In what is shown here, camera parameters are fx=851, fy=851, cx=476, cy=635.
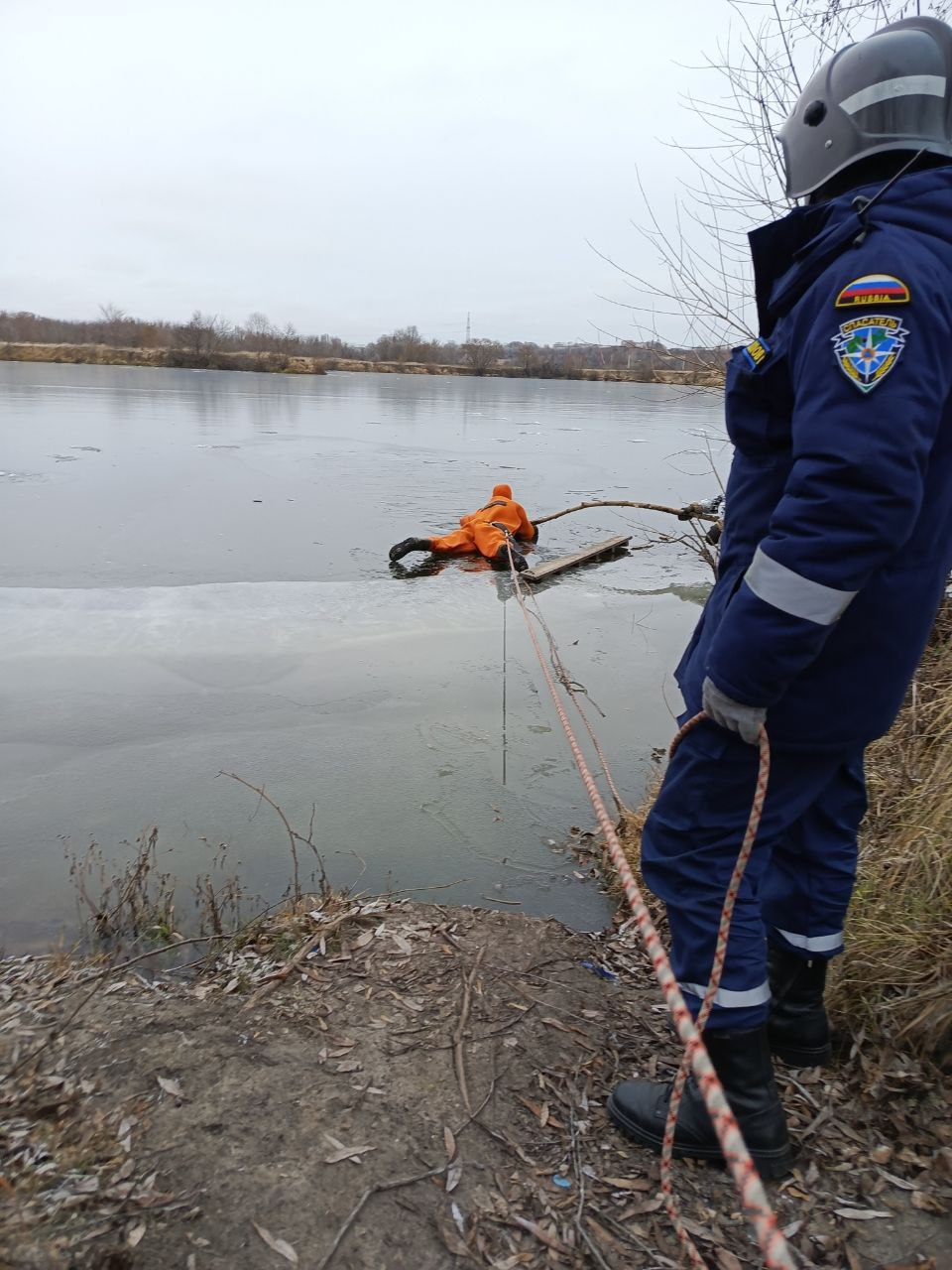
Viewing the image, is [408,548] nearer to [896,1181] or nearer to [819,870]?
[819,870]

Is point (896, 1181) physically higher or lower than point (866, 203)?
lower

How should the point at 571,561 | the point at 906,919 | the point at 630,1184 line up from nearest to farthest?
1. the point at 630,1184
2. the point at 906,919
3. the point at 571,561

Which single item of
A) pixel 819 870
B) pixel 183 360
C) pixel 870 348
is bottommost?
pixel 819 870

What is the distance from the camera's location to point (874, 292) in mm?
1564

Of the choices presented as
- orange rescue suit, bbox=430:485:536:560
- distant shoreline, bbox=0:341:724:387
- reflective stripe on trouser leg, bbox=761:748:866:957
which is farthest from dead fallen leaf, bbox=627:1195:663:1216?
distant shoreline, bbox=0:341:724:387

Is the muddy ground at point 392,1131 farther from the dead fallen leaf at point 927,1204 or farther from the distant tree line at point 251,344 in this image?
the distant tree line at point 251,344

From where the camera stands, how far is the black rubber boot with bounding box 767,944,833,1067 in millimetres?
2242

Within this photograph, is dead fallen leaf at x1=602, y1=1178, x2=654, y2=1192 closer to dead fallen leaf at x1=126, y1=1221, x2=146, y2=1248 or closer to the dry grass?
the dry grass

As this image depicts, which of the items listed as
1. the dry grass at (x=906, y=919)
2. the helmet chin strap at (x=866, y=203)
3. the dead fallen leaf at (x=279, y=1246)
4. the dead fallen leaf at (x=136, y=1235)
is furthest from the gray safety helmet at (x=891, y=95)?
the dead fallen leaf at (x=136, y=1235)

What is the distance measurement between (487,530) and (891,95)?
7921mm

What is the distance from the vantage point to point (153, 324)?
6631cm

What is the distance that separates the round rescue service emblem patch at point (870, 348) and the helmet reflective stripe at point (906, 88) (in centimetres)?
57

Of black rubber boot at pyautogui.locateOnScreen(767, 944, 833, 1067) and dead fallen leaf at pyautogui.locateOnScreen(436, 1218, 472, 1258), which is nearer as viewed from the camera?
dead fallen leaf at pyautogui.locateOnScreen(436, 1218, 472, 1258)

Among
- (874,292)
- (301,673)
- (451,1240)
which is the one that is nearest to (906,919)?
(451,1240)
